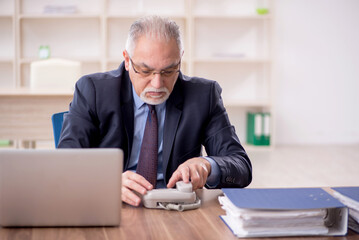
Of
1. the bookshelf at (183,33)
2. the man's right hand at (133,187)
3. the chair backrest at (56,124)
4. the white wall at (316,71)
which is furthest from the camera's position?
the white wall at (316,71)

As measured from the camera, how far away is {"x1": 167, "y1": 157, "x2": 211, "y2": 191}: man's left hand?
4.55 ft

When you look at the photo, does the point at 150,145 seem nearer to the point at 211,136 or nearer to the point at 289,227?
the point at 211,136

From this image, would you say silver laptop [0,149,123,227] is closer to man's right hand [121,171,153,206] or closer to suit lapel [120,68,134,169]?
man's right hand [121,171,153,206]

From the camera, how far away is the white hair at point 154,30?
1635mm

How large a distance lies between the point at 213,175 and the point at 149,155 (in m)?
0.29

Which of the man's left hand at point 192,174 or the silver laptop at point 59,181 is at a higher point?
the silver laptop at point 59,181

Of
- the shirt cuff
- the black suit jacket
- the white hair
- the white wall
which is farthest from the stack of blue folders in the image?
the white wall

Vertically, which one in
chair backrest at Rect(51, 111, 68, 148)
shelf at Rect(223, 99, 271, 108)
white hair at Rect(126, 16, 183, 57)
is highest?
white hair at Rect(126, 16, 183, 57)

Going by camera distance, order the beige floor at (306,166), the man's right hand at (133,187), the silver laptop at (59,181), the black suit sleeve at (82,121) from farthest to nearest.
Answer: the beige floor at (306,166)
the black suit sleeve at (82,121)
the man's right hand at (133,187)
the silver laptop at (59,181)

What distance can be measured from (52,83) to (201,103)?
277 centimetres

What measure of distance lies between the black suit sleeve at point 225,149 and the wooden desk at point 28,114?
6.52 ft

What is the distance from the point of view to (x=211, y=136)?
1849mm

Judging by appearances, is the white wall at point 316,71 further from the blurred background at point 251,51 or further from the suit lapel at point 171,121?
the suit lapel at point 171,121

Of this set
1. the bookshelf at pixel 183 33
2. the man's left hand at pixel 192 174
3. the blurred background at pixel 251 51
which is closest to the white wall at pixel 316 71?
the blurred background at pixel 251 51
